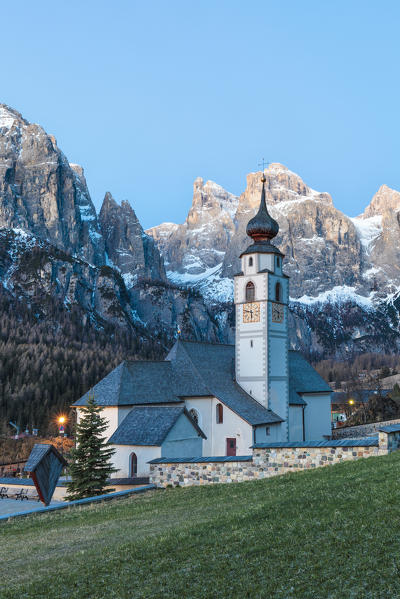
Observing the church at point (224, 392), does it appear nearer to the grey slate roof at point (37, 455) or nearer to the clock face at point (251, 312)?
the clock face at point (251, 312)

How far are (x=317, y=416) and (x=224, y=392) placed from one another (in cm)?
1326

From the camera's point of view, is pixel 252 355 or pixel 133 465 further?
pixel 252 355

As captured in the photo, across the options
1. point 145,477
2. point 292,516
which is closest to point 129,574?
point 292,516

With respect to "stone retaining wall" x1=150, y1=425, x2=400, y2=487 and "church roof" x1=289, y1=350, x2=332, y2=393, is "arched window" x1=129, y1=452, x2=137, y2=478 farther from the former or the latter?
"church roof" x1=289, y1=350, x2=332, y2=393

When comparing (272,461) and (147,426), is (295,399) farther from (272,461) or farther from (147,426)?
(272,461)

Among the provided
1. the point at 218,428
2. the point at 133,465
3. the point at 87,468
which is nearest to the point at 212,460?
the point at 87,468

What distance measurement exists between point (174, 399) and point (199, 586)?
33560mm

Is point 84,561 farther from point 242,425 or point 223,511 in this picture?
point 242,425

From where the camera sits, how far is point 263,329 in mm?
46062

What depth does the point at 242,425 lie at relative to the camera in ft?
138

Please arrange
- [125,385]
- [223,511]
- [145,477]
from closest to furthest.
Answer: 1. [223,511]
2. [145,477]
3. [125,385]

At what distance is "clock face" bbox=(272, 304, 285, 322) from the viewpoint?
4709 centimetres

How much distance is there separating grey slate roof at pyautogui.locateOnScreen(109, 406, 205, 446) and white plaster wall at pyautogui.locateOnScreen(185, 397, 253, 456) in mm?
4266

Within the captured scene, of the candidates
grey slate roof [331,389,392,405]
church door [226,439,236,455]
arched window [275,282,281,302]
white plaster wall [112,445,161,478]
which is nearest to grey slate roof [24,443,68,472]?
white plaster wall [112,445,161,478]
